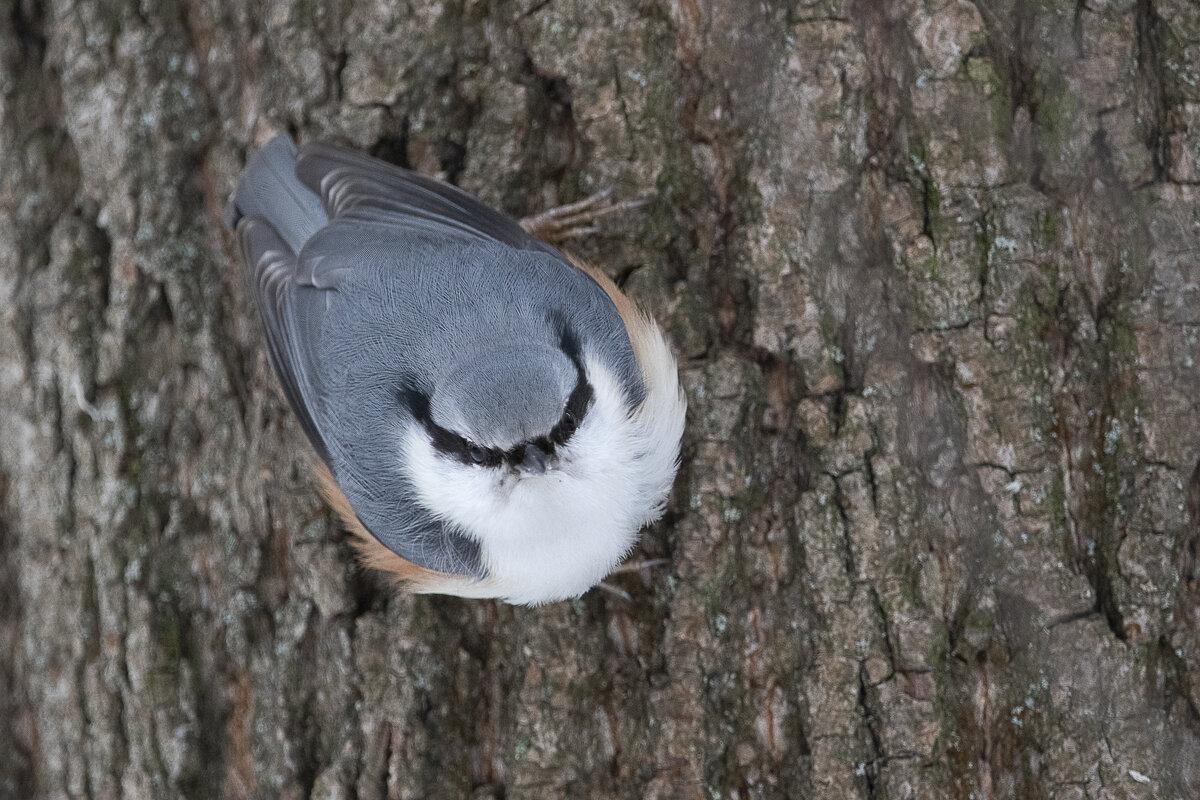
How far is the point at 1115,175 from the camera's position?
5.69 ft

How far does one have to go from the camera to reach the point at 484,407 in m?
1.75

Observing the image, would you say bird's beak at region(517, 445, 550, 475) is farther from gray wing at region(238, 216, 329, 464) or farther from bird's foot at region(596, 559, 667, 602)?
gray wing at region(238, 216, 329, 464)

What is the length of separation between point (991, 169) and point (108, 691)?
2192 mm

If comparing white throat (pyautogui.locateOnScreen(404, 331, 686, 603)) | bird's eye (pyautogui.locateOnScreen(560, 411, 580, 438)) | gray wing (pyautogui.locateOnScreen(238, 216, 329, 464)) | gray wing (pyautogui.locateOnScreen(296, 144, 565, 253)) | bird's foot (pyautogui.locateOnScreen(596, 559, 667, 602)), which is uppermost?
gray wing (pyautogui.locateOnScreen(296, 144, 565, 253))

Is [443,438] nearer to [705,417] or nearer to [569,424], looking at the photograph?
[569,424]

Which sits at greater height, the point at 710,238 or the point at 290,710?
the point at 710,238

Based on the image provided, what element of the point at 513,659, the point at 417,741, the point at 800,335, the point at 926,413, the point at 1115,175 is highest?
the point at 1115,175

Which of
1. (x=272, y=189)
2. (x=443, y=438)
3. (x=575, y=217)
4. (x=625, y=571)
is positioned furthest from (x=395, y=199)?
(x=625, y=571)

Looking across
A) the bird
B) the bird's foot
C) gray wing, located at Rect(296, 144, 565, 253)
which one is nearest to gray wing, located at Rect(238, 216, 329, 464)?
the bird

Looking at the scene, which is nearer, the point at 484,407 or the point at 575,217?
the point at 484,407

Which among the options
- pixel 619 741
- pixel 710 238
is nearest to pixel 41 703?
pixel 619 741

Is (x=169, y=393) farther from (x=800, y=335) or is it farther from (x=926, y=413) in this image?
(x=926, y=413)

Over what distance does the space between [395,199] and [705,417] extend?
34.0 inches

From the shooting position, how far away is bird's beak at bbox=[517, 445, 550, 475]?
5.77 ft
